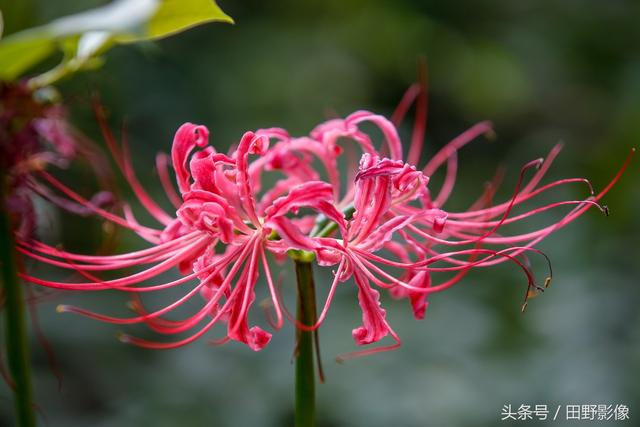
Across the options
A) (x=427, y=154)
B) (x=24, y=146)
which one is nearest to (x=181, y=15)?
(x=24, y=146)

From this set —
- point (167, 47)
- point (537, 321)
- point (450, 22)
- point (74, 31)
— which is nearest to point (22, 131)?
point (74, 31)

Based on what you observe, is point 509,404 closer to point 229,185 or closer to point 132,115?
point 229,185

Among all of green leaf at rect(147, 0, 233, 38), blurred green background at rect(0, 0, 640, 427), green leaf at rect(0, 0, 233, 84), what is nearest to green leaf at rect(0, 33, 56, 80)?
green leaf at rect(0, 0, 233, 84)

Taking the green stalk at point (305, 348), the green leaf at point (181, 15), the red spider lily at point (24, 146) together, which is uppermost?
the green leaf at point (181, 15)

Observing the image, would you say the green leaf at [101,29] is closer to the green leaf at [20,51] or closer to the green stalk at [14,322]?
the green leaf at [20,51]

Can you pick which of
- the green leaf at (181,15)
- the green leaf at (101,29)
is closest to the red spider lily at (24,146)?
the green leaf at (101,29)
